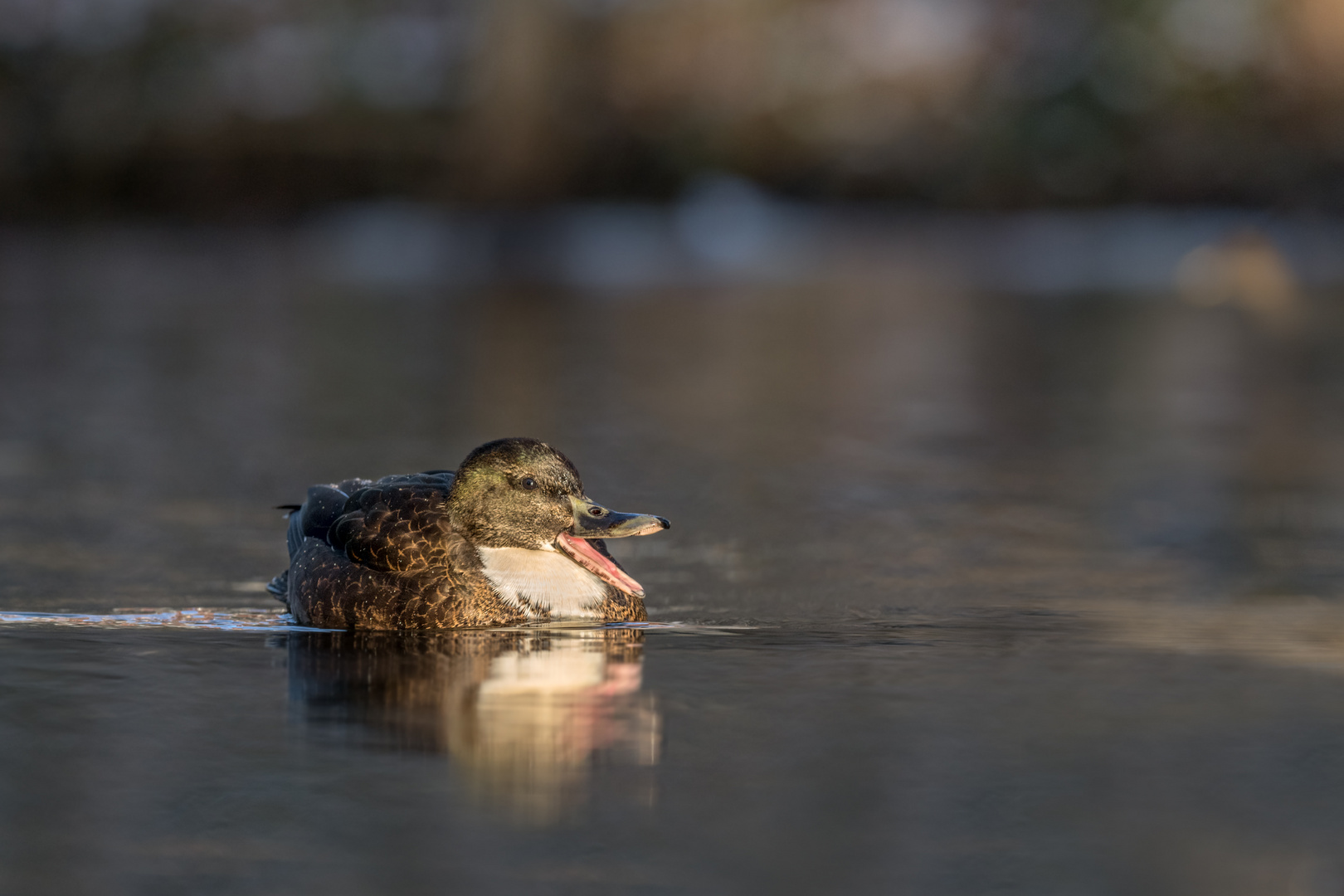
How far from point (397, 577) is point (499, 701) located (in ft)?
3.42

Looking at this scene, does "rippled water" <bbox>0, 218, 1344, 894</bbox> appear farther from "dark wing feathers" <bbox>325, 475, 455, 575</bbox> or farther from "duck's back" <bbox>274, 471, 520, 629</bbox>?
"dark wing feathers" <bbox>325, 475, 455, 575</bbox>

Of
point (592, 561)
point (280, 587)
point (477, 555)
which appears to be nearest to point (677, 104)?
point (280, 587)

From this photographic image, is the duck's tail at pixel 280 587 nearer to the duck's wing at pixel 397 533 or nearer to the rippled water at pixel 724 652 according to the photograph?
the rippled water at pixel 724 652

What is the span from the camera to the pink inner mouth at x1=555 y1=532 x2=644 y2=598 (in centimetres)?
690

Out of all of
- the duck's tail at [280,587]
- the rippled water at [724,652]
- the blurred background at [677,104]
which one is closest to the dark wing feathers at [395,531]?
the rippled water at [724,652]

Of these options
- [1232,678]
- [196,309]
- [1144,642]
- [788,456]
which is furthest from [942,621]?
[196,309]

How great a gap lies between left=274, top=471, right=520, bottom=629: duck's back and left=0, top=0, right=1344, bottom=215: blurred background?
842 inches

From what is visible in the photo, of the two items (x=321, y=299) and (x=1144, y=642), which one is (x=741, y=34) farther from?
(x=1144, y=642)

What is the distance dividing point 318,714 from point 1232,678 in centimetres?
260

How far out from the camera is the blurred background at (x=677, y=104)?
95.2 ft

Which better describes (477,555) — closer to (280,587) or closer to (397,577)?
(397,577)

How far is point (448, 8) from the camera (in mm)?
34812

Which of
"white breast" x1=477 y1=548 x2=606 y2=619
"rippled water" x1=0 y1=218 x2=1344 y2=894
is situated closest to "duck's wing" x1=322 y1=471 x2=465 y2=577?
"white breast" x1=477 y1=548 x2=606 y2=619

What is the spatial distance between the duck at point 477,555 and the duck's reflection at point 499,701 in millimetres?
81
